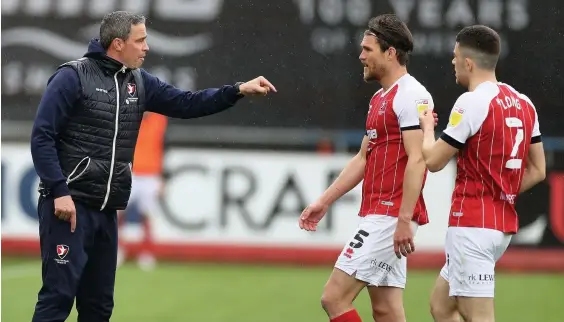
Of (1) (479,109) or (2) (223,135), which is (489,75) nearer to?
(1) (479,109)

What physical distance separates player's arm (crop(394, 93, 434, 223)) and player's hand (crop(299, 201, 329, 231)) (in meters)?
0.53

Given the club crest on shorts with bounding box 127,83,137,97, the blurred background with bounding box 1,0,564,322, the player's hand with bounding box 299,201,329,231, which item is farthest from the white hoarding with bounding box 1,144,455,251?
the club crest on shorts with bounding box 127,83,137,97

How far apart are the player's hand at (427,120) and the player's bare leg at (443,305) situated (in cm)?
69

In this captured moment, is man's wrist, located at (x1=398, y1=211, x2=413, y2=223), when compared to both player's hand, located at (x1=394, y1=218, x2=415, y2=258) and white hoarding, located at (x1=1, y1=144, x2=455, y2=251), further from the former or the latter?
white hoarding, located at (x1=1, y1=144, x2=455, y2=251)

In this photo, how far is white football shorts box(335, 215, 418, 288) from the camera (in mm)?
4500

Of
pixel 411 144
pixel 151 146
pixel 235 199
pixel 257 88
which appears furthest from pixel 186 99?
pixel 151 146

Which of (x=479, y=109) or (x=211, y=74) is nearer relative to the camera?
(x=479, y=109)

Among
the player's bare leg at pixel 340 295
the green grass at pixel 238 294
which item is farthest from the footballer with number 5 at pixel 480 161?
the green grass at pixel 238 294

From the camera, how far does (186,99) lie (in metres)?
4.95

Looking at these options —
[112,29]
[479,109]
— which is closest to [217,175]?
[112,29]

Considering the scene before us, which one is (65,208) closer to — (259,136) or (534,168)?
(534,168)

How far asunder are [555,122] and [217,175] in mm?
3193

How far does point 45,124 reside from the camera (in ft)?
14.7

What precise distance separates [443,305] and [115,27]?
1829 millimetres
